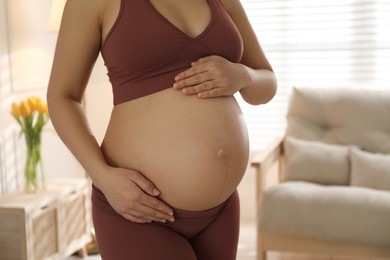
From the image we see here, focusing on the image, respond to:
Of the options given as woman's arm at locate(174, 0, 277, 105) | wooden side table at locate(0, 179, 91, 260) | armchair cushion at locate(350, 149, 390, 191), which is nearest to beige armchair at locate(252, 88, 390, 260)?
armchair cushion at locate(350, 149, 390, 191)

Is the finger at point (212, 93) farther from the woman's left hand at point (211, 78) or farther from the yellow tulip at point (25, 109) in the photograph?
the yellow tulip at point (25, 109)

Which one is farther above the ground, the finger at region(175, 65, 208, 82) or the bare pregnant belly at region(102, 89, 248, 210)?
the finger at region(175, 65, 208, 82)

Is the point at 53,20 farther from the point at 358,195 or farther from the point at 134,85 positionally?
the point at 134,85

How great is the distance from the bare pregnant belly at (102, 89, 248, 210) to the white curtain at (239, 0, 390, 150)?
2.90 meters

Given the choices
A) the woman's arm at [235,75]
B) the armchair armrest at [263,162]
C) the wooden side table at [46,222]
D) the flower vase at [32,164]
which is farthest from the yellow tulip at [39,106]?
the woman's arm at [235,75]

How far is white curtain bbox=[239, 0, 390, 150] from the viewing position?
416cm

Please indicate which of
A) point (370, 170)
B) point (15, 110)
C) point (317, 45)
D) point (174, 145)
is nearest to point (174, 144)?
point (174, 145)

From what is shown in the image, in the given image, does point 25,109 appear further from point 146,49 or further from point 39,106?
point 146,49

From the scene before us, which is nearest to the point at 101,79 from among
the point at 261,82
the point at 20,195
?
the point at 20,195

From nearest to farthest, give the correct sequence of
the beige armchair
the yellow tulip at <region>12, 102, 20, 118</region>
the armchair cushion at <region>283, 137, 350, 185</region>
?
the beige armchair → the yellow tulip at <region>12, 102, 20, 118</region> → the armchair cushion at <region>283, 137, 350, 185</region>

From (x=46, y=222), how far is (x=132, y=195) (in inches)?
80.5

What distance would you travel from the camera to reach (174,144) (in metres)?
1.32

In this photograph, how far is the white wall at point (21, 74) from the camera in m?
3.38

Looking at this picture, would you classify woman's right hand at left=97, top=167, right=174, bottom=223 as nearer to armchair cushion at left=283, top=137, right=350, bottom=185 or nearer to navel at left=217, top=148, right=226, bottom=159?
navel at left=217, top=148, right=226, bottom=159
